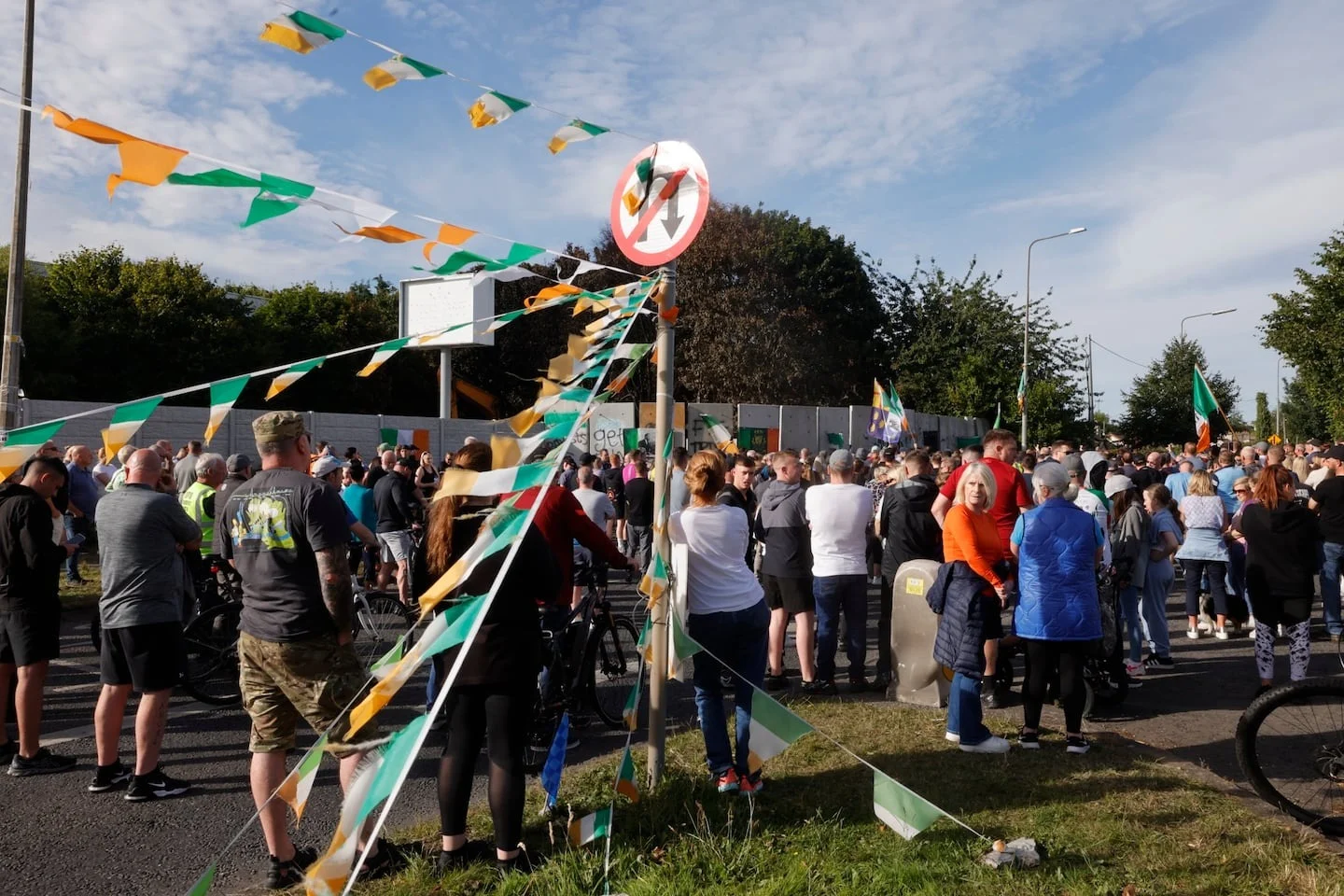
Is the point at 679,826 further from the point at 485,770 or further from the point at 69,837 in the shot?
the point at 69,837

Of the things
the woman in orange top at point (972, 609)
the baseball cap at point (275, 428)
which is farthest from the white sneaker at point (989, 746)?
the baseball cap at point (275, 428)

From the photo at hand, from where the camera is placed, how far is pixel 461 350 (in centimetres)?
3750

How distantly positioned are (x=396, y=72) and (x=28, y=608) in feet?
13.3

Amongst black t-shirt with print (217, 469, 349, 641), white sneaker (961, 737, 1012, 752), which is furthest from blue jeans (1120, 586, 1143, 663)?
black t-shirt with print (217, 469, 349, 641)

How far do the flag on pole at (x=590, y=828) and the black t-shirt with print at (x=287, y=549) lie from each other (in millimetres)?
1375

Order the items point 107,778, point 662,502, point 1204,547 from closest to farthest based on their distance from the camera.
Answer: point 662,502 < point 107,778 < point 1204,547

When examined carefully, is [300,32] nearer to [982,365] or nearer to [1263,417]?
[982,365]

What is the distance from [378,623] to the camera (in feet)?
26.2

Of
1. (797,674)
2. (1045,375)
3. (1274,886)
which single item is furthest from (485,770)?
(1045,375)

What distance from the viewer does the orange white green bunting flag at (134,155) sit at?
288cm

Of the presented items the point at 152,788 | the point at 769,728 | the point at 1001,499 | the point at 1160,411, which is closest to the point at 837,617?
the point at 1001,499

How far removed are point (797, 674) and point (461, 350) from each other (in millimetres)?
31476

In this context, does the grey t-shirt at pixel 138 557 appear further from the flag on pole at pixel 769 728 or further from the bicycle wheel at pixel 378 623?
the flag on pole at pixel 769 728

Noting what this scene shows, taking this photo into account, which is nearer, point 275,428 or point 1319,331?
point 275,428
